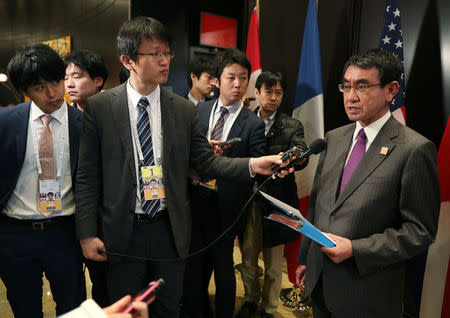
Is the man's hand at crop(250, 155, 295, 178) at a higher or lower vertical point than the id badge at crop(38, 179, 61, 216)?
higher

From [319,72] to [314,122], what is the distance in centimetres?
43

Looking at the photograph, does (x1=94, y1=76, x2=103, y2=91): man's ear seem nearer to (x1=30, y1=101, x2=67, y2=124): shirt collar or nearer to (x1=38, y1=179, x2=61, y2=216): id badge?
(x1=30, y1=101, x2=67, y2=124): shirt collar

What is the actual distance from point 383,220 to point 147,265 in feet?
3.66

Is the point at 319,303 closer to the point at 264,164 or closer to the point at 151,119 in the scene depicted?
the point at 264,164

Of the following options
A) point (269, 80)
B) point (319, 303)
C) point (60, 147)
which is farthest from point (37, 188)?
point (269, 80)

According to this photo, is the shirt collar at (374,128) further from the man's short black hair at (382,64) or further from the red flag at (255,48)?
the red flag at (255,48)

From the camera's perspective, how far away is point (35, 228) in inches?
61.7

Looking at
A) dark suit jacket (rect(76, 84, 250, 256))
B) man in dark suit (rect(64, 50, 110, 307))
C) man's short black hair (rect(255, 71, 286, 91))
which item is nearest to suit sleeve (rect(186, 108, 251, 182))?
dark suit jacket (rect(76, 84, 250, 256))

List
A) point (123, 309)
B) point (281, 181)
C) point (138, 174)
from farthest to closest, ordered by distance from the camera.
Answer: point (281, 181) → point (138, 174) → point (123, 309)

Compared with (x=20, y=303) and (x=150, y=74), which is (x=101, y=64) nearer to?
(x=150, y=74)

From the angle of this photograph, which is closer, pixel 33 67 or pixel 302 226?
pixel 302 226

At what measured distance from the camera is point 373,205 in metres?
1.33

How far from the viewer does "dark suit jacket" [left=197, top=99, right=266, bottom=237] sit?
211 cm

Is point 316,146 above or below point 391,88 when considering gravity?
below
